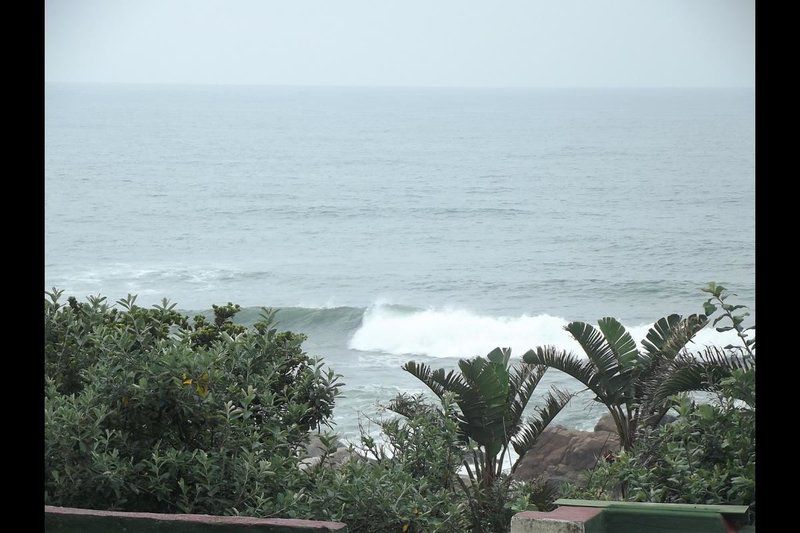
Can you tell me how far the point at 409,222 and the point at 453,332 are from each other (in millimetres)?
14776

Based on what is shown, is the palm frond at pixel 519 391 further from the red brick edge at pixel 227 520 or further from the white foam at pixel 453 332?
the white foam at pixel 453 332

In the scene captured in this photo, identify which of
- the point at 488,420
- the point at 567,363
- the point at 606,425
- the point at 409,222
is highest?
the point at 409,222

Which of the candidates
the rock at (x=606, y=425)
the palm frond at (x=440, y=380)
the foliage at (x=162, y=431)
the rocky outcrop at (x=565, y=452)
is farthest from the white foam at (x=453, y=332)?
the foliage at (x=162, y=431)

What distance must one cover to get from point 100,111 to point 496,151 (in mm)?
35842

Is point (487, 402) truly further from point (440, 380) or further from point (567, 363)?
point (567, 363)

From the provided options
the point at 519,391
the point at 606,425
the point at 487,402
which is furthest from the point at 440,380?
the point at 606,425

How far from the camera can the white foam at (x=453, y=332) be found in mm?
24375

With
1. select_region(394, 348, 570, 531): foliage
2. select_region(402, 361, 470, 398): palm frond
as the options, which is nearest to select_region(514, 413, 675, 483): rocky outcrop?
select_region(394, 348, 570, 531): foliage

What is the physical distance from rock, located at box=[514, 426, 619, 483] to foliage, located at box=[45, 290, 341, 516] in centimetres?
942

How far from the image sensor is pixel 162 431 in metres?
3.57

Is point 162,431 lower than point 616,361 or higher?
higher
